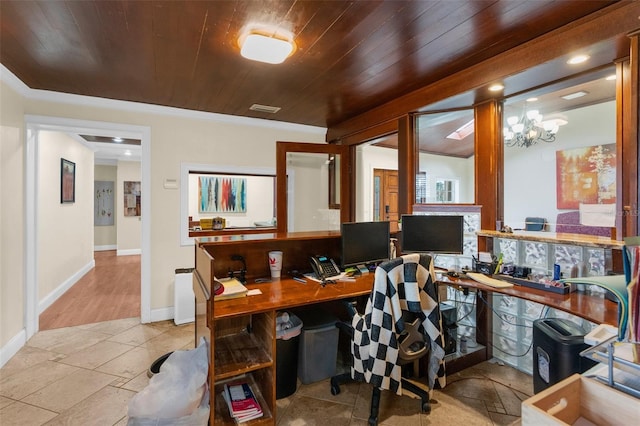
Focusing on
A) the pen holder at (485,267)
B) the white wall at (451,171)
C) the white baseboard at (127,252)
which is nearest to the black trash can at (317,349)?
the pen holder at (485,267)

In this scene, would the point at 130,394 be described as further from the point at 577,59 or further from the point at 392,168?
the point at 392,168

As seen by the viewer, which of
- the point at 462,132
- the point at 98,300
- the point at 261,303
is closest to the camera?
the point at 261,303

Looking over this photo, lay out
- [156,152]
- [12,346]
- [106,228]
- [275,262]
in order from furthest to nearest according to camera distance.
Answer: [106,228]
[156,152]
[12,346]
[275,262]

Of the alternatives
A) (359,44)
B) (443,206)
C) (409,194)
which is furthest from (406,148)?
(359,44)

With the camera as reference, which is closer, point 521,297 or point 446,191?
point 521,297

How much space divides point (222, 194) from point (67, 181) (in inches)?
94.7

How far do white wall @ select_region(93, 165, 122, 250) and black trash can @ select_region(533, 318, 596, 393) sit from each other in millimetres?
9461

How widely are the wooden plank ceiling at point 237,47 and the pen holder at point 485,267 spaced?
63.5 inches

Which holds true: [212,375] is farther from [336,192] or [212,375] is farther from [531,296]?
[336,192]

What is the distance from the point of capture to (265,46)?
2123mm

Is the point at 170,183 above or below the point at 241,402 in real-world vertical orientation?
above

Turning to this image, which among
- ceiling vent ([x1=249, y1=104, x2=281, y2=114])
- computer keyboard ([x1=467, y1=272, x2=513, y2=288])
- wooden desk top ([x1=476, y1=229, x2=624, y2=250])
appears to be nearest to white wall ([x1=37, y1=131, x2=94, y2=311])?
ceiling vent ([x1=249, y1=104, x2=281, y2=114])

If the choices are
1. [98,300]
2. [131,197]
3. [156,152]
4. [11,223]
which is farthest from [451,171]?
[131,197]

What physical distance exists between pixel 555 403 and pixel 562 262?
1.95 metres
